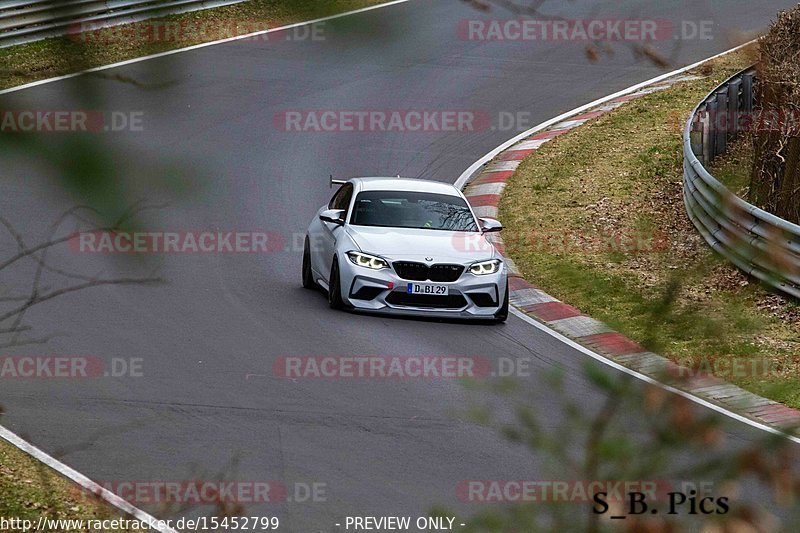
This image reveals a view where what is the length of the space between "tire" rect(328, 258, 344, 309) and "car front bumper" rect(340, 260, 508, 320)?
3.9 inches

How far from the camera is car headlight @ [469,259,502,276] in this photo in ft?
42.9

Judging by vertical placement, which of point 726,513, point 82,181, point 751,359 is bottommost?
point 726,513

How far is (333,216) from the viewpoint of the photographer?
13844 millimetres

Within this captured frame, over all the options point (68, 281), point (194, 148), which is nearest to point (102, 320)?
point (68, 281)

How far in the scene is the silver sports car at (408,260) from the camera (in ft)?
42.4

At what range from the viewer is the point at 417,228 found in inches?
541

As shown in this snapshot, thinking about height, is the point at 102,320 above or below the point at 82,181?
below

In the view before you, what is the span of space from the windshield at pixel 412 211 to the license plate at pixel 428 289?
1.08 meters

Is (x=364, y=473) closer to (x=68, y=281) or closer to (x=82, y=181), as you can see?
(x=68, y=281)

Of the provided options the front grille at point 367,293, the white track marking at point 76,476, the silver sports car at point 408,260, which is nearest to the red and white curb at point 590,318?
the silver sports car at point 408,260

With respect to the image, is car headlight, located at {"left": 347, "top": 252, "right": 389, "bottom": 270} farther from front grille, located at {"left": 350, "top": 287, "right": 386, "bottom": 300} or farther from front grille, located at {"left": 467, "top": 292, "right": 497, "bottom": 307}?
front grille, located at {"left": 467, "top": 292, "right": 497, "bottom": 307}

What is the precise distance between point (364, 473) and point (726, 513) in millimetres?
Result: 6306

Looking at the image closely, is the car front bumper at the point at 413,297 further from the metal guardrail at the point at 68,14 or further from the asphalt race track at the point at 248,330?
the metal guardrail at the point at 68,14

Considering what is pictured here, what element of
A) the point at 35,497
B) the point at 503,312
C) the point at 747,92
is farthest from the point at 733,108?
the point at 35,497
